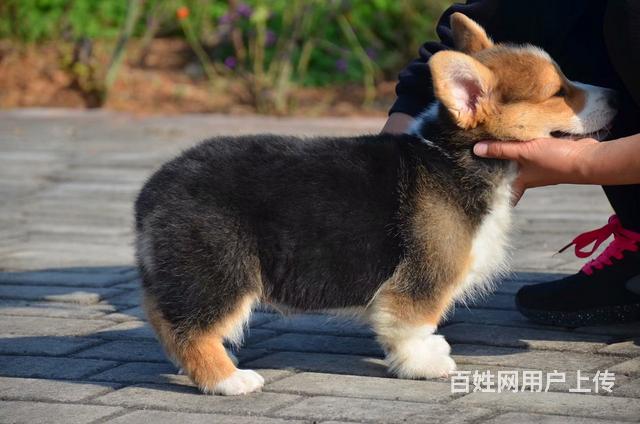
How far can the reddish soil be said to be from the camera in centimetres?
1077

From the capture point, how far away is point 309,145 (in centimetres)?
369

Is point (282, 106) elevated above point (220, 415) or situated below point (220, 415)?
below

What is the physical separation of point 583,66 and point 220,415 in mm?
2074

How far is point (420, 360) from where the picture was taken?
3584 millimetres

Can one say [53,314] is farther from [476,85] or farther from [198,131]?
[198,131]

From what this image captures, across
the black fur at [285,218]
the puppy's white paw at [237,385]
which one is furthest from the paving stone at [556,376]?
the puppy's white paw at [237,385]

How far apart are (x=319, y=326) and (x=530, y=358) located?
923mm

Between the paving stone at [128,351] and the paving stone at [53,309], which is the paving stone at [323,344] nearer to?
the paving stone at [128,351]

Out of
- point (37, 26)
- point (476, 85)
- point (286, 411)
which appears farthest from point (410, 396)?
point (37, 26)

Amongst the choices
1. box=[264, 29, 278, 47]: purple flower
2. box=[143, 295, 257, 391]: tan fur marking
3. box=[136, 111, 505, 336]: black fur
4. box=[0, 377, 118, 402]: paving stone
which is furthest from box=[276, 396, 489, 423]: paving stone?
box=[264, 29, 278, 47]: purple flower

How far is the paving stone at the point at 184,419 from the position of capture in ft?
10.4

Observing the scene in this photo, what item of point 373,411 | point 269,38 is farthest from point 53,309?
point 269,38

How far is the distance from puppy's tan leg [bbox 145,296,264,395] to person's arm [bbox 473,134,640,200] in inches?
39.8

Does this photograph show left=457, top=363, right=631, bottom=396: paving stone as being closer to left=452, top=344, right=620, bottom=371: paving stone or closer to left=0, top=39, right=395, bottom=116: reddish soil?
left=452, top=344, right=620, bottom=371: paving stone
